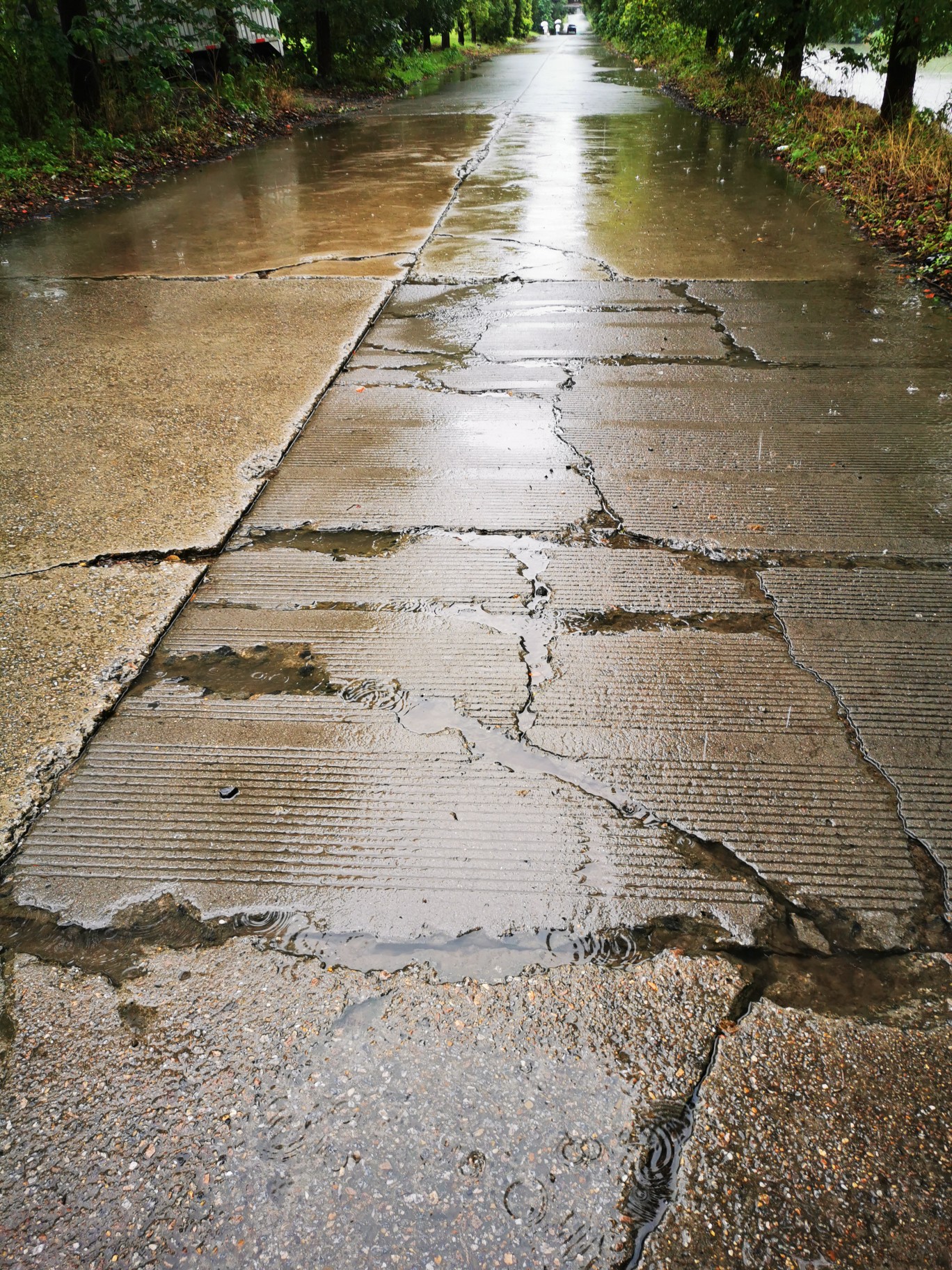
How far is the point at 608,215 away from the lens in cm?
744

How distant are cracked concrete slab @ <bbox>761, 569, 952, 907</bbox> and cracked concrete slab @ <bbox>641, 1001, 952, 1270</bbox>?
→ 472 millimetres

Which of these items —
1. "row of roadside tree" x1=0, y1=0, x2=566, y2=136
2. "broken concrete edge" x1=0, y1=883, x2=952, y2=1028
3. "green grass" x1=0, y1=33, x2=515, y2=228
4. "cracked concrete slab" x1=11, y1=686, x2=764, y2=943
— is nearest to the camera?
"broken concrete edge" x1=0, y1=883, x2=952, y2=1028

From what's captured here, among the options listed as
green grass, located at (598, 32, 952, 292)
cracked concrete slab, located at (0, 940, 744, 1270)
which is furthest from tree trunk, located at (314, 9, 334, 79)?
cracked concrete slab, located at (0, 940, 744, 1270)

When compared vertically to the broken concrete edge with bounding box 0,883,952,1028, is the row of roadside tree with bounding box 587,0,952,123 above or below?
above

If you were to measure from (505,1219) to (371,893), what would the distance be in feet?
2.17

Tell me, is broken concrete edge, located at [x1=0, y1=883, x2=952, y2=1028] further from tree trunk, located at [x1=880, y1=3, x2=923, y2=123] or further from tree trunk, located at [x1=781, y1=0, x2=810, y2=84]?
tree trunk, located at [x1=781, y1=0, x2=810, y2=84]

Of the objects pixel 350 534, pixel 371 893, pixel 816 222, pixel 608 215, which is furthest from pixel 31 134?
pixel 371 893

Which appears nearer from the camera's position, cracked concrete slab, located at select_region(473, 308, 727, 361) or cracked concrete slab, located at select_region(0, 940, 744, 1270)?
cracked concrete slab, located at select_region(0, 940, 744, 1270)

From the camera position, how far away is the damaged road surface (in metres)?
1.24

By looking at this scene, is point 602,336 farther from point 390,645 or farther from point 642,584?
point 390,645

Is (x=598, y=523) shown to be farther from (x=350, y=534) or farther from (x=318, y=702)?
(x=318, y=702)

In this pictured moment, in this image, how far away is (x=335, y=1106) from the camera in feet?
4.41

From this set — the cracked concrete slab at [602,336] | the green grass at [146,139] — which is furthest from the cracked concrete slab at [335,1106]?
the green grass at [146,139]

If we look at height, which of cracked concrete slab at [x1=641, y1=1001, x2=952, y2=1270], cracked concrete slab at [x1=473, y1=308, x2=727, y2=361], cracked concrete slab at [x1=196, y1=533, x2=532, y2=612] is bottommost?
cracked concrete slab at [x1=641, y1=1001, x2=952, y2=1270]
